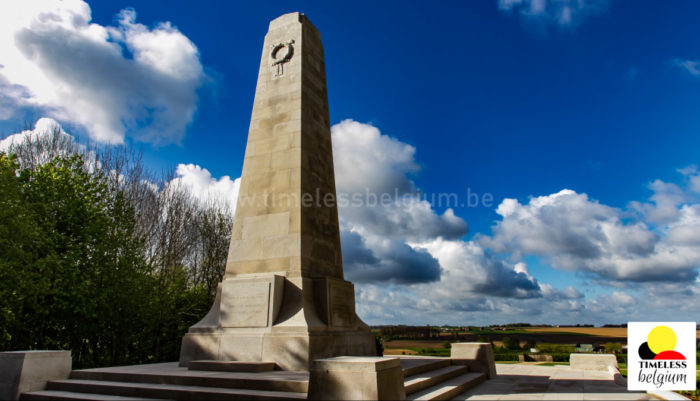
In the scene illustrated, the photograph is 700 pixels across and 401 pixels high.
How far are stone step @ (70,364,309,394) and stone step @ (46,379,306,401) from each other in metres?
0.15

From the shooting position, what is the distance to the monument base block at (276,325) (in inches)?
396

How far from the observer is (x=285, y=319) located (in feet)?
35.1

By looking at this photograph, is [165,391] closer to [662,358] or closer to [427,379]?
[427,379]

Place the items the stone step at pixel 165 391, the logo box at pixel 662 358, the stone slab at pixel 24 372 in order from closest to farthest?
the stone step at pixel 165 391 < the logo box at pixel 662 358 < the stone slab at pixel 24 372

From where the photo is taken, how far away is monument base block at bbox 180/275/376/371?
10055 millimetres

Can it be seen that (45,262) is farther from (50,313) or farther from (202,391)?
(202,391)

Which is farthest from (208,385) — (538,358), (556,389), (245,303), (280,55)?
(538,358)

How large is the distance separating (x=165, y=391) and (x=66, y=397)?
2.33 m

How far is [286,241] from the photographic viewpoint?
11.7 metres

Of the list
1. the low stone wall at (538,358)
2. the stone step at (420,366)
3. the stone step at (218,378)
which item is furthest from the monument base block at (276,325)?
the low stone wall at (538,358)

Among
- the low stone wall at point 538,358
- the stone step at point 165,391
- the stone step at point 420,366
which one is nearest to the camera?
the stone step at point 165,391

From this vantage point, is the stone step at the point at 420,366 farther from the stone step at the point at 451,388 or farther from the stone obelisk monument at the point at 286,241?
the stone obelisk monument at the point at 286,241

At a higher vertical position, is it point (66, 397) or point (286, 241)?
point (286, 241)

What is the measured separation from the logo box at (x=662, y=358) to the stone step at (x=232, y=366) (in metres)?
7.59
